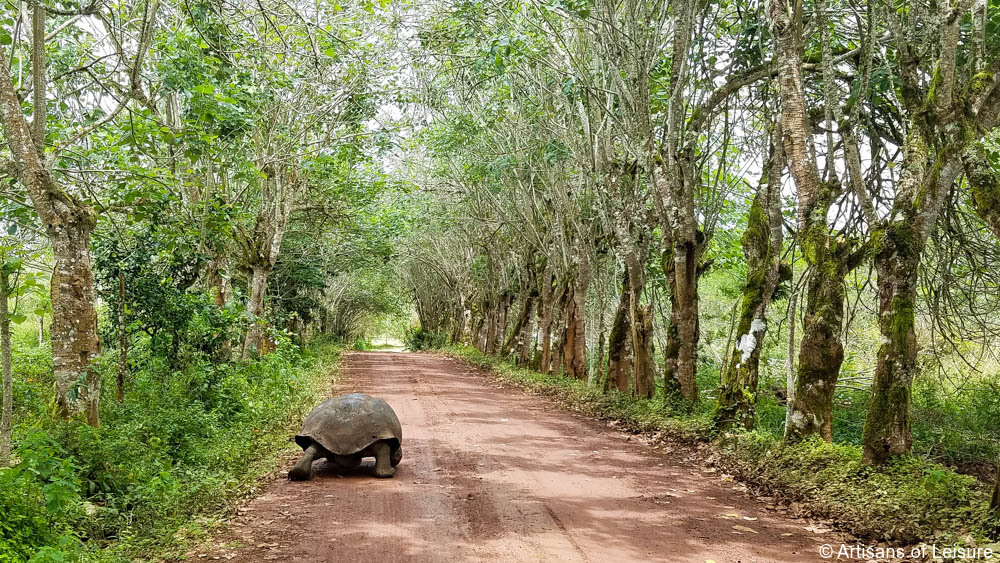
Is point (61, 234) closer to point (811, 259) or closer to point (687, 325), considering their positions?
point (811, 259)

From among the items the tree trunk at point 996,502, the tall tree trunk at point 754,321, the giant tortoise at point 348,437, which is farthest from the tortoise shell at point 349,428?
the tree trunk at point 996,502

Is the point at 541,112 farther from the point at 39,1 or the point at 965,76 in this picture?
the point at 39,1

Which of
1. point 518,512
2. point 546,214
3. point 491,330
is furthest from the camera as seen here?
point 491,330

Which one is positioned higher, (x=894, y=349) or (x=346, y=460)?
(x=894, y=349)

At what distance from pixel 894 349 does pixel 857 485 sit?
1.40 meters

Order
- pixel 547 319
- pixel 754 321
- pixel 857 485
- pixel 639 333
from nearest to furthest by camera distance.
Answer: pixel 857 485
pixel 754 321
pixel 639 333
pixel 547 319

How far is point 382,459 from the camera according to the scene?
7855 mm

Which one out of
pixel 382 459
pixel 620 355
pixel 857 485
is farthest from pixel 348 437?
pixel 620 355

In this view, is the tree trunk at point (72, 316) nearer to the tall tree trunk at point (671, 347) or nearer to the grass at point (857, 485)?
the grass at point (857, 485)

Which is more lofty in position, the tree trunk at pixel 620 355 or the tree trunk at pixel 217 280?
the tree trunk at pixel 217 280

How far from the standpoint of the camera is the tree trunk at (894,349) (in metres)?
6.86

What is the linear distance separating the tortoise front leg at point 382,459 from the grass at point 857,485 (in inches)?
152

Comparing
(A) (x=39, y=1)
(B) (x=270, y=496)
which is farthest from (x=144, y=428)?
(A) (x=39, y=1)

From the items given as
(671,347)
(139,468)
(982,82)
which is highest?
(982,82)
